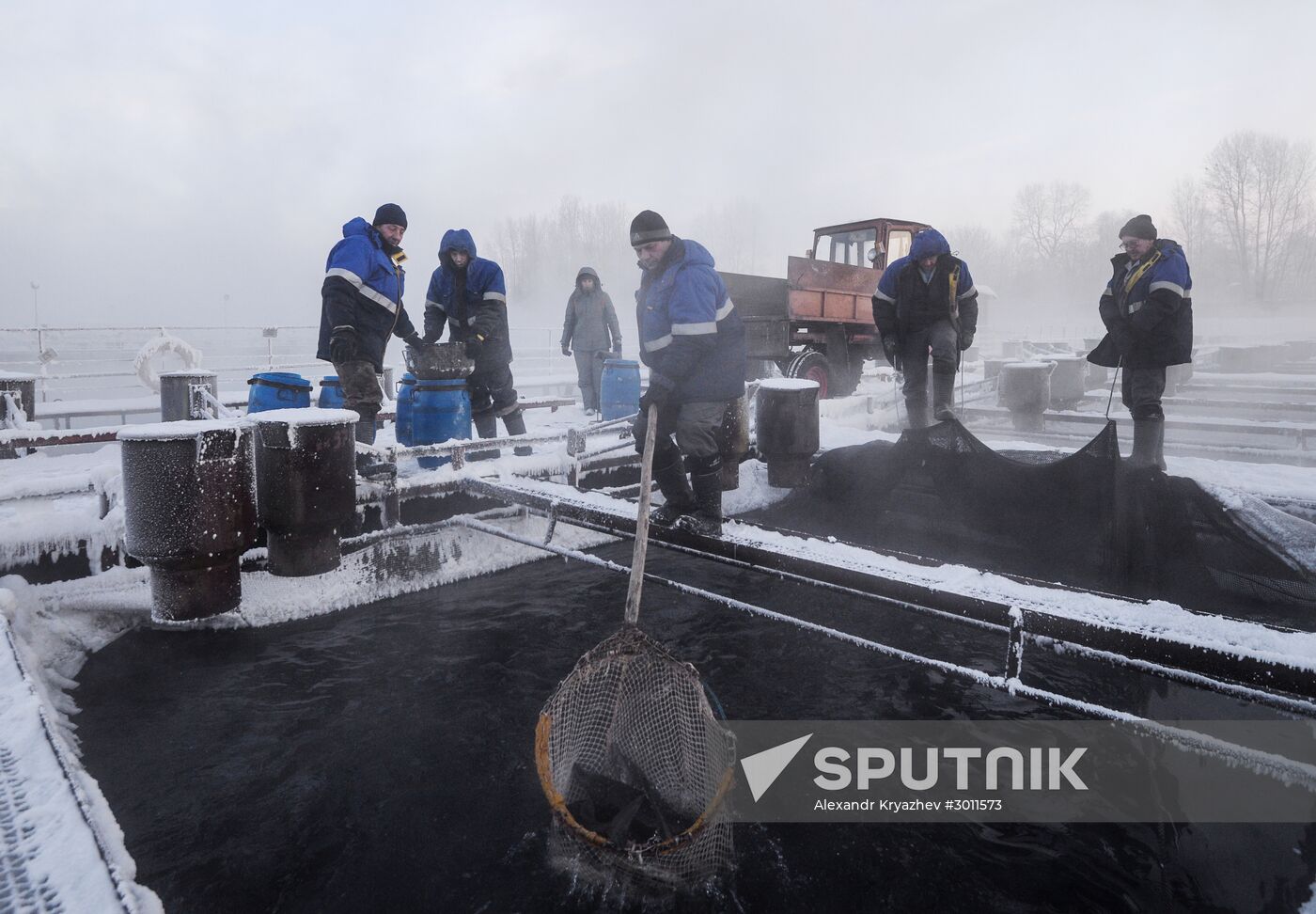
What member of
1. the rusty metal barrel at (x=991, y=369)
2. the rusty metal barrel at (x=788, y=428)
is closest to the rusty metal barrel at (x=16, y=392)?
the rusty metal barrel at (x=788, y=428)

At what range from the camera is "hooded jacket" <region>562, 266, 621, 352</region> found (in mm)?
9688

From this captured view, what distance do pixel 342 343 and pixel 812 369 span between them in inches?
300

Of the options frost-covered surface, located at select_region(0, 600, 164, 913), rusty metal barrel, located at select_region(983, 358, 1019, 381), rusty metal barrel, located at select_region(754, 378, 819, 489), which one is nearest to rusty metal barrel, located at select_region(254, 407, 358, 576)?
frost-covered surface, located at select_region(0, 600, 164, 913)

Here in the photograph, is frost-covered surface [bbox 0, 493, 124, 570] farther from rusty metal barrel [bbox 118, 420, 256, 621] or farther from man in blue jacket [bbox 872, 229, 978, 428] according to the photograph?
man in blue jacket [bbox 872, 229, 978, 428]

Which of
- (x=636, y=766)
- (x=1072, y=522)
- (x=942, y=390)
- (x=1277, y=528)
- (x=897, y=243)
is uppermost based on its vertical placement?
(x=897, y=243)

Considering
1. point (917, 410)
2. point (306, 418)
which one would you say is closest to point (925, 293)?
point (917, 410)

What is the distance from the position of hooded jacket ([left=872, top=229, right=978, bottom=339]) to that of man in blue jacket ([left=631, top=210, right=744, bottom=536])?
10.2ft

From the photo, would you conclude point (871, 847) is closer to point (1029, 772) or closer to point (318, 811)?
point (1029, 772)

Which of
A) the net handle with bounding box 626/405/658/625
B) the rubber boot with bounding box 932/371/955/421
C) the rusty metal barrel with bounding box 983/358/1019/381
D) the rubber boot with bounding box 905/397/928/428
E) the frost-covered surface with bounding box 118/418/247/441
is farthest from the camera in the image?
the rusty metal barrel with bounding box 983/358/1019/381

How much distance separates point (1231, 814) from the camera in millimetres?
2803

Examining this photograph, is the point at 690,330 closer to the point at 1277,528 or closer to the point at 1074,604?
the point at 1074,604

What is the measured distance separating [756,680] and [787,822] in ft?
3.65

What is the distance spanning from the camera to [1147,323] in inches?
218

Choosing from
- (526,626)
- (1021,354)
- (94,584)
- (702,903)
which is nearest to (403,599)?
(526,626)
